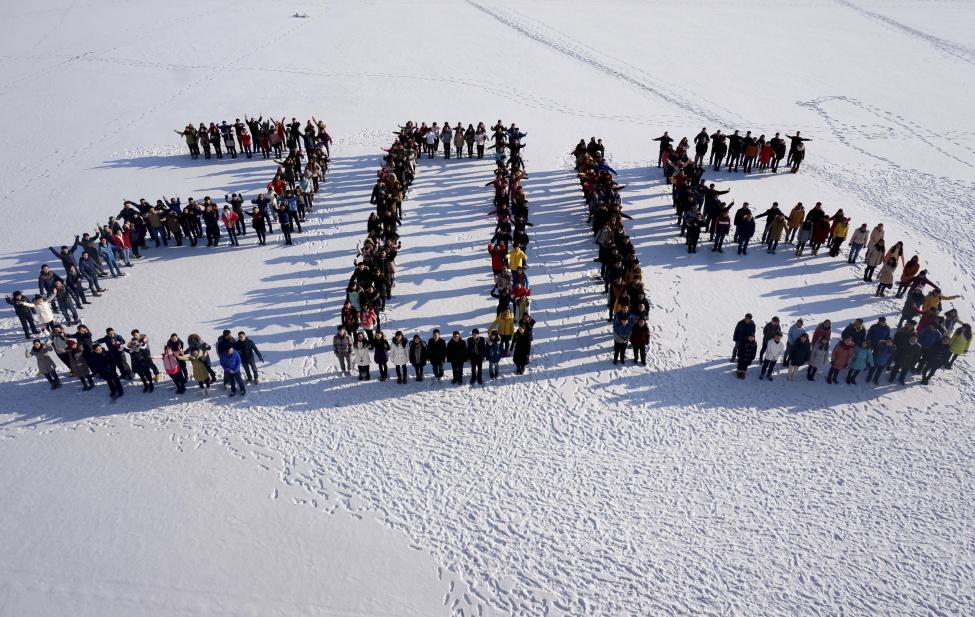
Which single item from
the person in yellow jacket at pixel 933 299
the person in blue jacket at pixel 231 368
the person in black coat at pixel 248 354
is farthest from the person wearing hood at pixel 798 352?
the person in blue jacket at pixel 231 368

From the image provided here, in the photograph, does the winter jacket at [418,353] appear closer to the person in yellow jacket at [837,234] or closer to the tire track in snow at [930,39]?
the person in yellow jacket at [837,234]

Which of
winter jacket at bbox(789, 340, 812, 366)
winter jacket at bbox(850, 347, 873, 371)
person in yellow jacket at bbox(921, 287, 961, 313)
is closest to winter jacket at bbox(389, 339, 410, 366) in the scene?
winter jacket at bbox(789, 340, 812, 366)

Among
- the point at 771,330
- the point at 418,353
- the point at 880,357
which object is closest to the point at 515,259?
the point at 418,353

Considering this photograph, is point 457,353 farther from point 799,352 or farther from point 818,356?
point 818,356

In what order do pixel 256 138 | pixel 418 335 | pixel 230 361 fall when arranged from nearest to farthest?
1. pixel 230 361
2. pixel 418 335
3. pixel 256 138

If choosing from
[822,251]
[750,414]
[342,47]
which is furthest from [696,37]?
[750,414]

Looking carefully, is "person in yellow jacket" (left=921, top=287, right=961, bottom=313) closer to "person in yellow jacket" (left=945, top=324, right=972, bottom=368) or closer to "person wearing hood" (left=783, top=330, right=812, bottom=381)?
"person in yellow jacket" (left=945, top=324, right=972, bottom=368)

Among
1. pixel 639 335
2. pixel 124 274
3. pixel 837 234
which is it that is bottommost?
pixel 639 335

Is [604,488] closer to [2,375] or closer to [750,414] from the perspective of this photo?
[750,414]
